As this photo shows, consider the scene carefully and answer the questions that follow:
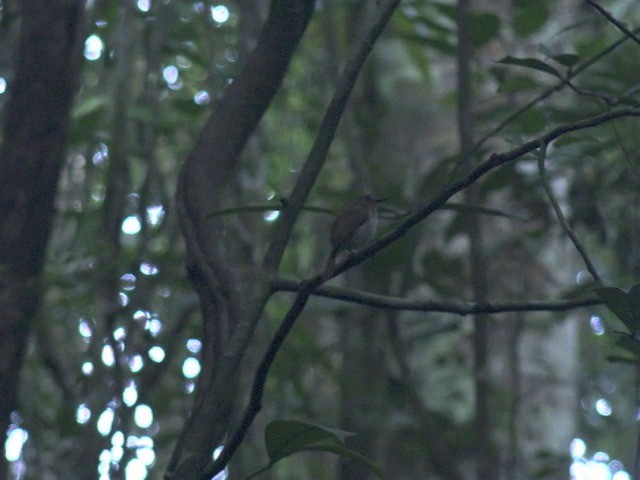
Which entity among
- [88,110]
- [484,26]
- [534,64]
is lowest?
[534,64]

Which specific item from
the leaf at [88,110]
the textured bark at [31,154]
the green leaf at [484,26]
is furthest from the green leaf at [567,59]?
the leaf at [88,110]

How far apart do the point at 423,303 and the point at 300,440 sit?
22 centimetres

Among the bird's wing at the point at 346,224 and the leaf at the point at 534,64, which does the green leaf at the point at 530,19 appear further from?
the bird's wing at the point at 346,224

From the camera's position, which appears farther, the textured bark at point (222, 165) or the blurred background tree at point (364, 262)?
the blurred background tree at point (364, 262)

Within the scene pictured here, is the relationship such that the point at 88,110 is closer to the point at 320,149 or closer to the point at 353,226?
the point at 353,226

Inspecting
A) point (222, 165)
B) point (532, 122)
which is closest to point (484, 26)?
point (532, 122)

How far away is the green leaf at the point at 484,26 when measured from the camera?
2795 millimetres

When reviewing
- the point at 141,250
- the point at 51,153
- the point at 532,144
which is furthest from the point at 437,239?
the point at 532,144

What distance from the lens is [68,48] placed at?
2.19 metres

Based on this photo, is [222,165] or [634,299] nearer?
[634,299]

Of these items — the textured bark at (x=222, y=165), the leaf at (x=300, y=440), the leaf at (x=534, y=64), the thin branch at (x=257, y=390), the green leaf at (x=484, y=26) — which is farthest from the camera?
the green leaf at (x=484, y=26)

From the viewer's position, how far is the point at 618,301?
128 centimetres

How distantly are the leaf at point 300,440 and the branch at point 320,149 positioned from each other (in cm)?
18

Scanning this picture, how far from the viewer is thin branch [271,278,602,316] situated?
1.25 metres
